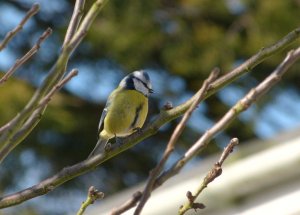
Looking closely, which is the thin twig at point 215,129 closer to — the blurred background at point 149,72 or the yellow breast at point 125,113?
the yellow breast at point 125,113

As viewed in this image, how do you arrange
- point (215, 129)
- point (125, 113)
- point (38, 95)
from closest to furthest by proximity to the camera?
point (215, 129) → point (38, 95) → point (125, 113)

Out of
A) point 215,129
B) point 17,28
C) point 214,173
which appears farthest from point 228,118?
point 17,28

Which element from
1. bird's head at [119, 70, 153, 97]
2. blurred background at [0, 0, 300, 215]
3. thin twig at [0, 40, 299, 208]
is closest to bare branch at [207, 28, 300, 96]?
thin twig at [0, 40, 299, 208]

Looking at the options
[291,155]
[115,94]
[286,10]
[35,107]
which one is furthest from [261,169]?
[286,10]

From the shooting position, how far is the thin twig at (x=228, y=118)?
0.93 metres

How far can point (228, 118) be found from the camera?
938mm

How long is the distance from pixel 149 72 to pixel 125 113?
15.7ft

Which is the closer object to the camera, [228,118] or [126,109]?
[228,118]

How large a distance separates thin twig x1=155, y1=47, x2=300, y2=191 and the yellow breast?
0.93 metres

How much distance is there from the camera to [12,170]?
21.4 feet

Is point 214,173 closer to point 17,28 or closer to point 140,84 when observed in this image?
point 17,28

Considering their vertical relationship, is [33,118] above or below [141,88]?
below

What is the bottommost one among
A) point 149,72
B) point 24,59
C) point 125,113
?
point 24,59

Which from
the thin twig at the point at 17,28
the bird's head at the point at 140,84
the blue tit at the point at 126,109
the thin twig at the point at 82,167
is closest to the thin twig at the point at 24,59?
the thin twig at the point at 17,28
